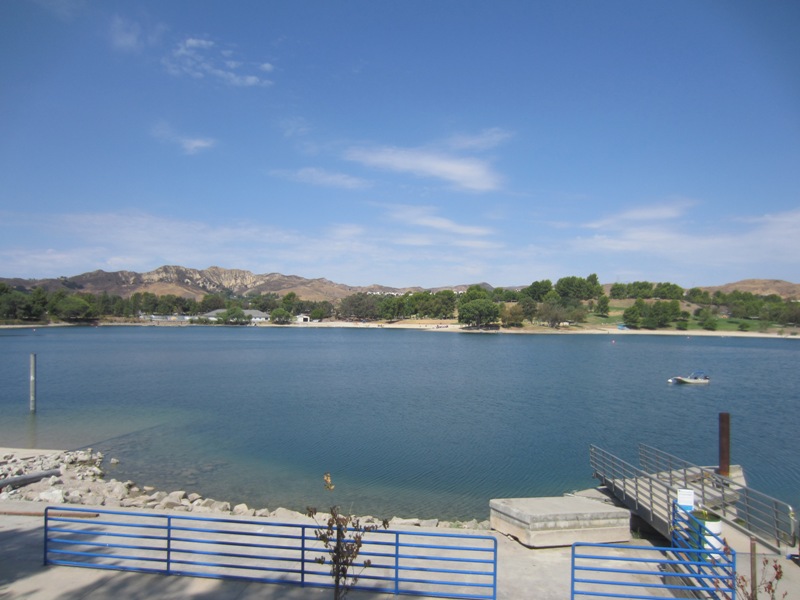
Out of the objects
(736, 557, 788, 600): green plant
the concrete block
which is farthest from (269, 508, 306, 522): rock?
(736, 557, 788, 600): green plant

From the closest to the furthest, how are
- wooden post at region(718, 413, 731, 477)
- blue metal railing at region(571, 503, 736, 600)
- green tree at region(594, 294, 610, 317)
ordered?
blue metal railing at region(571, 503, 736, 600) → wooden post at region(718, 413, 731, 477) → green tree at region(594, 294, 610, 317)

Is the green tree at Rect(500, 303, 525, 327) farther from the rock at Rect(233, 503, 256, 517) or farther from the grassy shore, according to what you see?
the rock at Rect(233, 503, 256, 517)

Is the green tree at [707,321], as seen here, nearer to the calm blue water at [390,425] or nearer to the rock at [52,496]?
the calm blue water at [390,425]

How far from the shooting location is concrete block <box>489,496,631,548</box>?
39.2 ft

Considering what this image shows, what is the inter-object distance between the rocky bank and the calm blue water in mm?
1592

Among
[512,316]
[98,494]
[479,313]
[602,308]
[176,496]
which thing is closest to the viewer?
[98,494]

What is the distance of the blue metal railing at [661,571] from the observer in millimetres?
8672

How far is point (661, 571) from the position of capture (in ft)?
33.8

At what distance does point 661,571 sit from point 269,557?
756cm

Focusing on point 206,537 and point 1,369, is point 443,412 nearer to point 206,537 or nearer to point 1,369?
point 206,537

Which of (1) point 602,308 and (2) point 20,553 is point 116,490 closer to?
(2) point 20,553

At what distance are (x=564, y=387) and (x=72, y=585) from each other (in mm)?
46452

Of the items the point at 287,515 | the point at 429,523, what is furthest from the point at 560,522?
the point at 287,515

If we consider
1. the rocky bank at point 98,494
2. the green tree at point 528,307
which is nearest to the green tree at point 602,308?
the green tree at point 528,307
